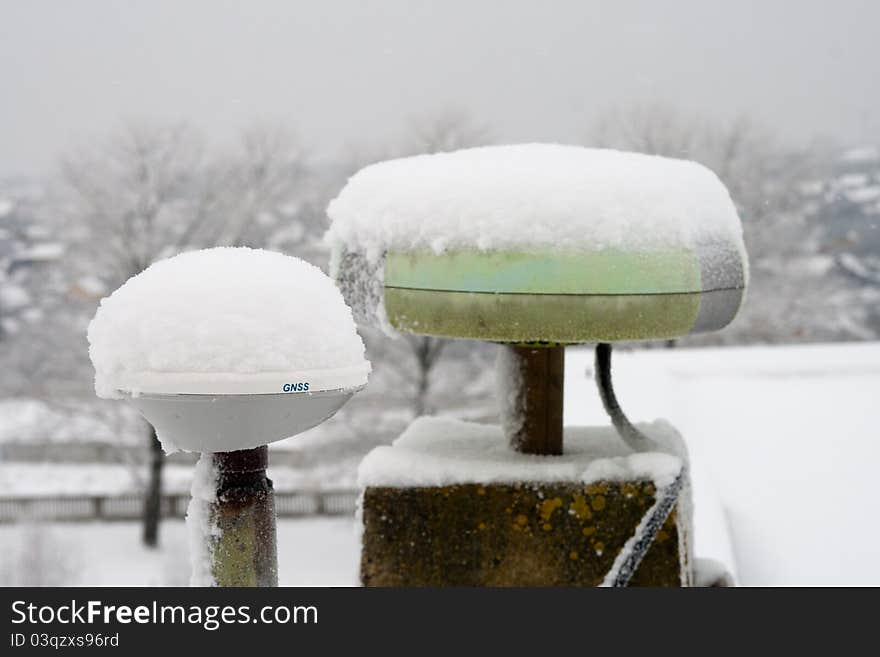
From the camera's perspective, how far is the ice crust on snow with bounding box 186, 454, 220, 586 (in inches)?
44.1

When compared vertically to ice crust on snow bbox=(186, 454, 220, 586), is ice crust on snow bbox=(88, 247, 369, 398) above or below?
above

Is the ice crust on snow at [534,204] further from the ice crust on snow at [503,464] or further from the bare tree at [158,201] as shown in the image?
the bare tree at [158,201]

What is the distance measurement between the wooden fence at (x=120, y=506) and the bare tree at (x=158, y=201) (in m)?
0.46

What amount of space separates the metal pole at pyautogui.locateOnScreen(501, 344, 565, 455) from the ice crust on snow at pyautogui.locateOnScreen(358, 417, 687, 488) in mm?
35

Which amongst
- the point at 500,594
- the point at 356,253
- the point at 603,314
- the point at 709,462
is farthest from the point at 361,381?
the point at 709,462

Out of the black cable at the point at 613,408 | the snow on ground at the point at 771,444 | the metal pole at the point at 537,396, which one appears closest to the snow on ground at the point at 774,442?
the snow on ground at the point at 771,444

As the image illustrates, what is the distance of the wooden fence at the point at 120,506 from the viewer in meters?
12.2

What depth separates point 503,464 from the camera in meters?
1.93

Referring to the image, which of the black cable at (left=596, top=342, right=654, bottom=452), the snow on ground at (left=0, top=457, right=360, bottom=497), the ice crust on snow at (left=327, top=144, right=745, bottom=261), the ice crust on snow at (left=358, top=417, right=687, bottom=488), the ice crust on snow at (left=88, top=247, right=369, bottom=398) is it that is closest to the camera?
the ice crust on snow at (left=88, top=247, right=369, bottom=398)

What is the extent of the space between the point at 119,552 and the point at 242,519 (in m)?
11.8

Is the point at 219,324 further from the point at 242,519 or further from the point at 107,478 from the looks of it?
the point at 107,478

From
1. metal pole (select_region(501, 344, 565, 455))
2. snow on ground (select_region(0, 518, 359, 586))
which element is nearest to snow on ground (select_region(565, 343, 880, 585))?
metal pole (select_region(501, 344, 565, 455))

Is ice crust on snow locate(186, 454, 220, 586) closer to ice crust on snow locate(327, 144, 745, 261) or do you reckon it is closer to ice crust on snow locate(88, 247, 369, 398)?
ice crust on snow locate(88, 247, 369, 398)

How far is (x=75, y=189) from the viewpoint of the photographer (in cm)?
1269
